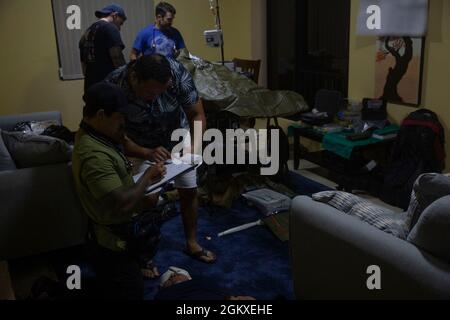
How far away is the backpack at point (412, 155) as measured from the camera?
10.3ft

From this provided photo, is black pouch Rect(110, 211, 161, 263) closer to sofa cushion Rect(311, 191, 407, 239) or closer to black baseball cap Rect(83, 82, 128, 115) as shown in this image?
black baseball cap Rect(83, 82, 128, 115)

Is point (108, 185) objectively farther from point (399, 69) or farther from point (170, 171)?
point (399, 69)

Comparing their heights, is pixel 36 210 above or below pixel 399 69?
below

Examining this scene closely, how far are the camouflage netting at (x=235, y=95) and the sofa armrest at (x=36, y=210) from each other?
1.35 m

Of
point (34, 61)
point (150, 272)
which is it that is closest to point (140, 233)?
point (150, 272)

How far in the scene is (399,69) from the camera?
3.53m

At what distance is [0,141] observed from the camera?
244 centimetres

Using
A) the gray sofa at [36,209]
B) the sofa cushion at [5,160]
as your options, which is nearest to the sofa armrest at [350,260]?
the gray sofa at [36,209]

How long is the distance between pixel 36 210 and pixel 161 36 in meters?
2.57

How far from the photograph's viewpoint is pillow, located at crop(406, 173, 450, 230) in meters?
1.54

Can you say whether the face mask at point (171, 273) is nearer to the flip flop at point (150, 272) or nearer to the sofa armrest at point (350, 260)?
the flip flop at point (150, 272)

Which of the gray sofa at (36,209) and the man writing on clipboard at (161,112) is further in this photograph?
the gray sofa at (36,209)

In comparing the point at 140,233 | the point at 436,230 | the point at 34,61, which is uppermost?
the point at 34,61

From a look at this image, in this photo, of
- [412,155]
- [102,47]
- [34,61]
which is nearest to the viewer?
[412,155]
